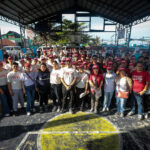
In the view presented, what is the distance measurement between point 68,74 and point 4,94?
236cm

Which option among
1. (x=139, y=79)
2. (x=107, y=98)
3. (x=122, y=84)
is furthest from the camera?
(x=107, y=98)

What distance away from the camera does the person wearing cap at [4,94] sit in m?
3.80

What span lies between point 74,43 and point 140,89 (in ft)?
58.0

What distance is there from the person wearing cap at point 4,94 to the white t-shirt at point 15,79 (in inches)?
8.5

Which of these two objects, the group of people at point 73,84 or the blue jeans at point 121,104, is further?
the blue jeans at point 121,104

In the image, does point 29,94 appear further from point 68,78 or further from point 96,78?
point 96,78

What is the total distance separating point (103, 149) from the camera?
2.81 meters

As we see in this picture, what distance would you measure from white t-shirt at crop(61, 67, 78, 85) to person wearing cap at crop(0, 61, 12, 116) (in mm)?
1973

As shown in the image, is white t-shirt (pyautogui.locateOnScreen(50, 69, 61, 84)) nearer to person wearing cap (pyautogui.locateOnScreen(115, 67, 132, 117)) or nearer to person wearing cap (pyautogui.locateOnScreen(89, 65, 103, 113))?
person wearing cap (pyautogui.locateOnScreen(89, 65, 103, 113))

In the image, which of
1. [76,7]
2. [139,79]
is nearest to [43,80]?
[139,79]

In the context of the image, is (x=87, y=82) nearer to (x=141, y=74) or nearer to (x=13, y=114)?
(x=141, y=74)

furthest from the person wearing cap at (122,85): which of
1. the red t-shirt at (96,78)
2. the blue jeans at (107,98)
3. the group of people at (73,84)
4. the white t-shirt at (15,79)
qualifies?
the white t-shirt at (15,79)

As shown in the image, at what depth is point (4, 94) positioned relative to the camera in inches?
156

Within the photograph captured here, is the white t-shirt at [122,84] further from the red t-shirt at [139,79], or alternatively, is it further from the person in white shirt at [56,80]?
the person in white shirt at [56,80]
